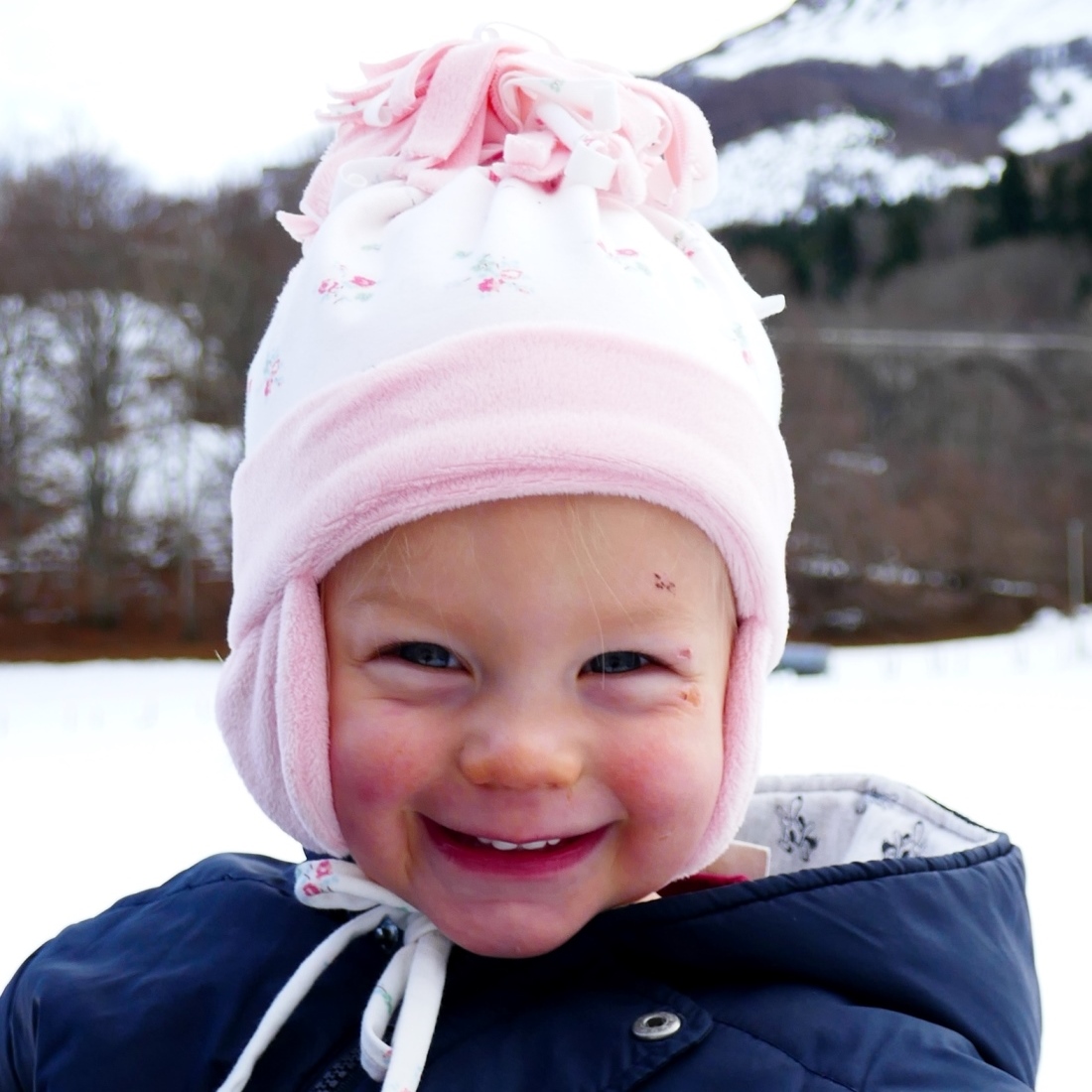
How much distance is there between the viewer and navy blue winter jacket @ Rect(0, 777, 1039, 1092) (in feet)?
2.37

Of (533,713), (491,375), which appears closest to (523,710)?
(533,713)

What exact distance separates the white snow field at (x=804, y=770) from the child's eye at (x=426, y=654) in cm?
182

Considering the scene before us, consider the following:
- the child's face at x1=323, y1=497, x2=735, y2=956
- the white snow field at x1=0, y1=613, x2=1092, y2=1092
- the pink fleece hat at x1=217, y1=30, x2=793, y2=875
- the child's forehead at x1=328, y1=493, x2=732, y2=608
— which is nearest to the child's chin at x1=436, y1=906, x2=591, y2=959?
the child's face at x1=323, y1=497, x2=735, y2=956

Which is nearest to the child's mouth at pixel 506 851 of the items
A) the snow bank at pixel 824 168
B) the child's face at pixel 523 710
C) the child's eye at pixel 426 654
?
the child's face at pixel 523 710

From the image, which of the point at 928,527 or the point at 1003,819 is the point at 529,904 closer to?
the point at 1003,819

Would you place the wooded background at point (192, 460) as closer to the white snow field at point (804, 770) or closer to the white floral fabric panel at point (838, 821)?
the white snow field at point (804, 770)

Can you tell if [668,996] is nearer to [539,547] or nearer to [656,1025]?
[656,1025]

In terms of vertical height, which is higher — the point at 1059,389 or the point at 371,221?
the point at 1059,389

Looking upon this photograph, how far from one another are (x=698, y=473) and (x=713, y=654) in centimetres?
13

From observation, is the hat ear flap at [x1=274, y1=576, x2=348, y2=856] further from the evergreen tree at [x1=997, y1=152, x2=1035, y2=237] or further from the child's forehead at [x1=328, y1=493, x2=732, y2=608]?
the evergreen tree at [x1=997, y1=152, x2=1035, y2=237]

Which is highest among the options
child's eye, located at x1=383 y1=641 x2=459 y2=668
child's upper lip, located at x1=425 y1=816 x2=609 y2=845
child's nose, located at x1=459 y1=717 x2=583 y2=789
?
child's eye, located at x1=383 y1=641 x2=459 y2=668

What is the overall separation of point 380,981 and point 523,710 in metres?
0.25

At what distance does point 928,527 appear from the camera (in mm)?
14031

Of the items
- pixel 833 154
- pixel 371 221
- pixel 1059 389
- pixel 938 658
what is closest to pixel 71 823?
pixel 371 221
